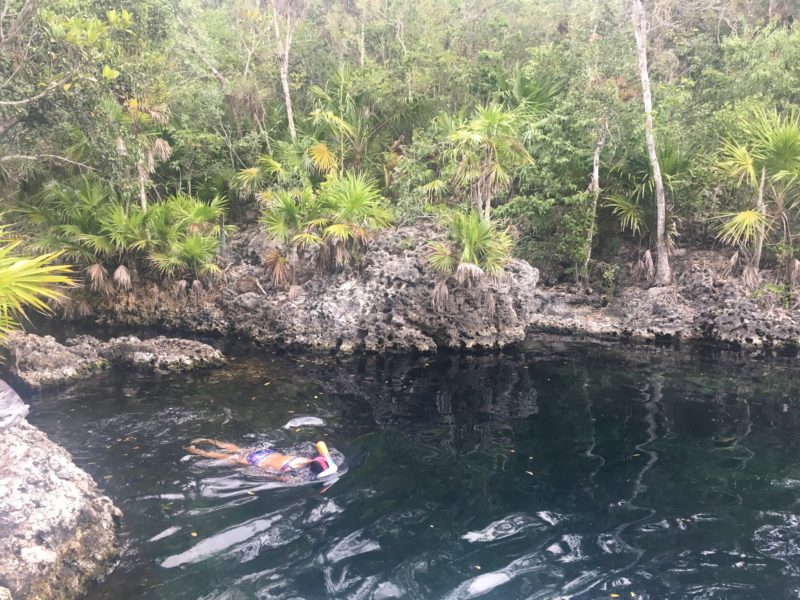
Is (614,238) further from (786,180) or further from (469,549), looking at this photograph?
(469,549)

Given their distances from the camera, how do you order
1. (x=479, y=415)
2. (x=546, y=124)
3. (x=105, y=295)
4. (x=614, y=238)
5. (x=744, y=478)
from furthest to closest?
(x=614, y=238), (x=105, y=295), (x=546, y=124), (x=479, y=415), (x=744, y=478)

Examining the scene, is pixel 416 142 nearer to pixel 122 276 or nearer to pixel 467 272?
pixel 467 272

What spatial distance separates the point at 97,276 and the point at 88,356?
142 inches

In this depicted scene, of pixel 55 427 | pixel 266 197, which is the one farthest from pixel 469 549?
pixel 266 197

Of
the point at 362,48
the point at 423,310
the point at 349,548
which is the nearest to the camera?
the point at 349,548

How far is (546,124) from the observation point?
12.9 metres

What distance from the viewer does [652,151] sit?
41.6 ft

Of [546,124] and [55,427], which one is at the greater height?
[546,124]

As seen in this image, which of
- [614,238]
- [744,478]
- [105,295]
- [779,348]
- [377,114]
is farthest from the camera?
[377,114]

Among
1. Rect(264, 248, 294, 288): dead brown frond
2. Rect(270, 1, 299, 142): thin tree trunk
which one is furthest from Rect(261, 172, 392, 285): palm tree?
Rect(270, 1, 299, 142): thin tree trunk

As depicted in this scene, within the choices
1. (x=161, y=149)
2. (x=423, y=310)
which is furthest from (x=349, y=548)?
(x=161, y=149)

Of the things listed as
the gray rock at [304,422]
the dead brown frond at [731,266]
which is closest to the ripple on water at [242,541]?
the gray rock at [304,422]

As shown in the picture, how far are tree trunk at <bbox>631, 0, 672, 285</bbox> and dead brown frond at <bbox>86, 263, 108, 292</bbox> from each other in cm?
1385

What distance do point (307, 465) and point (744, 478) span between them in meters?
5.13
